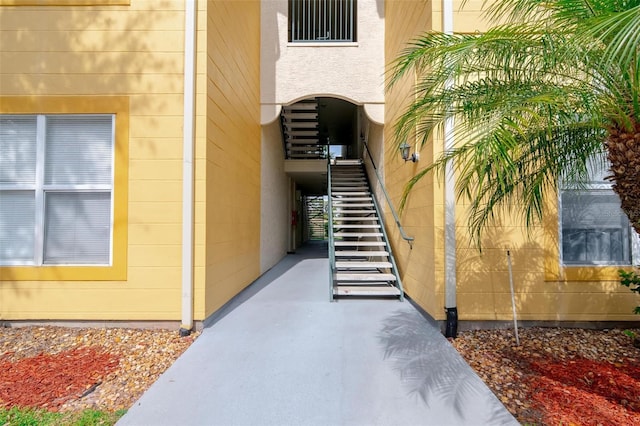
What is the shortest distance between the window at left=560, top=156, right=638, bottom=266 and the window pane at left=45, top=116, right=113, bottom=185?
5.59m

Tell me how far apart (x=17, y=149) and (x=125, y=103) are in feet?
4.66

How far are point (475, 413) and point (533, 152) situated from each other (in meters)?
2.14

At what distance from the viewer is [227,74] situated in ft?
14.2

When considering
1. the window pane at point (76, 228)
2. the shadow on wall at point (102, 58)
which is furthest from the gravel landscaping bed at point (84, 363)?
the shadow on wall at point (102, 58)

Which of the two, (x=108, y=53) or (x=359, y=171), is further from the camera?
(x=359, y=171)

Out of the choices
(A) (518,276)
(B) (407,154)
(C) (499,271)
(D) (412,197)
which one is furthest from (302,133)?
(A) (518,276)

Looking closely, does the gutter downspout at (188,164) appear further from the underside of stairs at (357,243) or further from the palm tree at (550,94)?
the palm tree at (550,94)

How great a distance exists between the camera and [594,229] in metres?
3.65

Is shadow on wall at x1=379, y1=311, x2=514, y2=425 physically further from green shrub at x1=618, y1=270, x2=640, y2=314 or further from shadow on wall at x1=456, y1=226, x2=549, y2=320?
green shrub at x1=618, y1=270, x2=640, y2=314

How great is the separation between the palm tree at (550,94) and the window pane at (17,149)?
14.1 ft

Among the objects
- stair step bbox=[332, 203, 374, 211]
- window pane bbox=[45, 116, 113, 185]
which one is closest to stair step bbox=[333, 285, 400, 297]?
stair step bbox=[332, 203, 374, 211]

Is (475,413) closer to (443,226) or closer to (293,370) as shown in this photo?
(293,370)

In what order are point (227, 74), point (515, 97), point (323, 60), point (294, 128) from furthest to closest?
point (294, 128), point (323, 60), point (227, 74), point (515, 97)

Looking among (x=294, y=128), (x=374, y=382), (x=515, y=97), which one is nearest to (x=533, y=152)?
(x=515, y=97)
